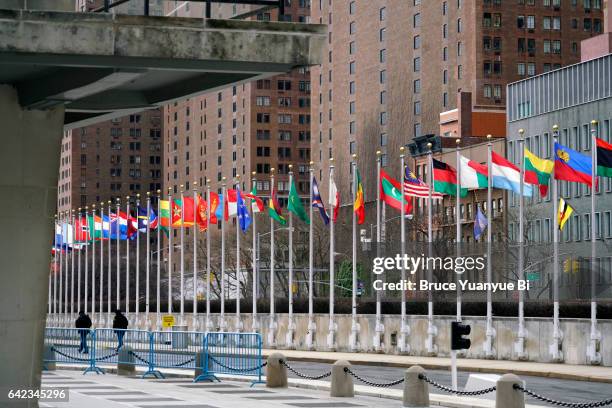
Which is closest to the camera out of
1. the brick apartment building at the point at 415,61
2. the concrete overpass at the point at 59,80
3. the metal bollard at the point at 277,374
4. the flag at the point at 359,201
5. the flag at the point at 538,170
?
the concrete overpass at the point at 59,80

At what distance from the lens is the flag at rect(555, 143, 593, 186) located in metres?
44.1

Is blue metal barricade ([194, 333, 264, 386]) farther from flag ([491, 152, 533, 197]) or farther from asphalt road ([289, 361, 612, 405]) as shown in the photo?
flag ([491, 152, 533, 197])

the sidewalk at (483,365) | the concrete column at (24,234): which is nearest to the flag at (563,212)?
the sidewalk at (483,365)

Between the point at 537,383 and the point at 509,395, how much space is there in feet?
41.8

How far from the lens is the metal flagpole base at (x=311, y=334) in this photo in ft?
197

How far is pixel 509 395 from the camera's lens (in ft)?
81.8

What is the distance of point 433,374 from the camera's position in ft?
137

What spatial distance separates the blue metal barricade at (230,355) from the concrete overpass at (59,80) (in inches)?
709

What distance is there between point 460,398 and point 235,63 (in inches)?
590

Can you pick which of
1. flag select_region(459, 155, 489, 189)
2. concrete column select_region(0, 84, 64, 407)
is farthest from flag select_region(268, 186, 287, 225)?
concrete column select_region(0, 84, 64, 407)

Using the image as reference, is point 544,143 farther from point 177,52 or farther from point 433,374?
point 177,52

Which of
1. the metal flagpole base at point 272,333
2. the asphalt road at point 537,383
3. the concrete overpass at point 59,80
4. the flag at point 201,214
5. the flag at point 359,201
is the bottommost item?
the asphalt road at point 537,383

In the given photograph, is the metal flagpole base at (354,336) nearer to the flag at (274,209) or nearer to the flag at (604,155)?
the flag at (274,209)

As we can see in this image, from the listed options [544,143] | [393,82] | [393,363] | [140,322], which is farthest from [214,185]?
[393,363]
